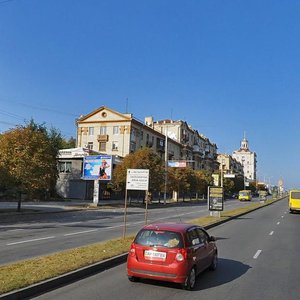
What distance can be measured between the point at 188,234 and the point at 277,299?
7.19ft

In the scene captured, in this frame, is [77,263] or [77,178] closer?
[77,263]

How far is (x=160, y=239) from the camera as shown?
9062 mm

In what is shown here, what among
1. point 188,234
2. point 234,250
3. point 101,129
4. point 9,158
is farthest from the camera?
point 101,129

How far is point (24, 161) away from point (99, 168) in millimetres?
19186

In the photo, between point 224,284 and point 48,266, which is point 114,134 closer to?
point 48,266

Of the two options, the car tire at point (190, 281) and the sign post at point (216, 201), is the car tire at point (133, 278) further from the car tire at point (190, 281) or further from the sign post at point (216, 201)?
the sign post at point (216, 201)

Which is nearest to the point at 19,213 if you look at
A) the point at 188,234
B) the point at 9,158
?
the point at 9,158

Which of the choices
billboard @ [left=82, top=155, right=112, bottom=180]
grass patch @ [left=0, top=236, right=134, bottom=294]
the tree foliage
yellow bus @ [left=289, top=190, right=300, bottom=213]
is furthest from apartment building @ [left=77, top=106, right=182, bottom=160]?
grass patch @ [left=0, top=236, right=134, bottom=294]

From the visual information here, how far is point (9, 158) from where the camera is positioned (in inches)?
1190

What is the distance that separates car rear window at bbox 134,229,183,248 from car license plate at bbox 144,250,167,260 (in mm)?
164

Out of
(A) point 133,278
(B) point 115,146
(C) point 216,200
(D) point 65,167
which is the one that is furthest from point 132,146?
(A) point 133,278

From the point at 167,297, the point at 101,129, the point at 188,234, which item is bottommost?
the point at 167,297

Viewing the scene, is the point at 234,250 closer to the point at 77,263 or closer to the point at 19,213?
the point at 77,263

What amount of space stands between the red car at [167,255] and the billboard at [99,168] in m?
39.4
